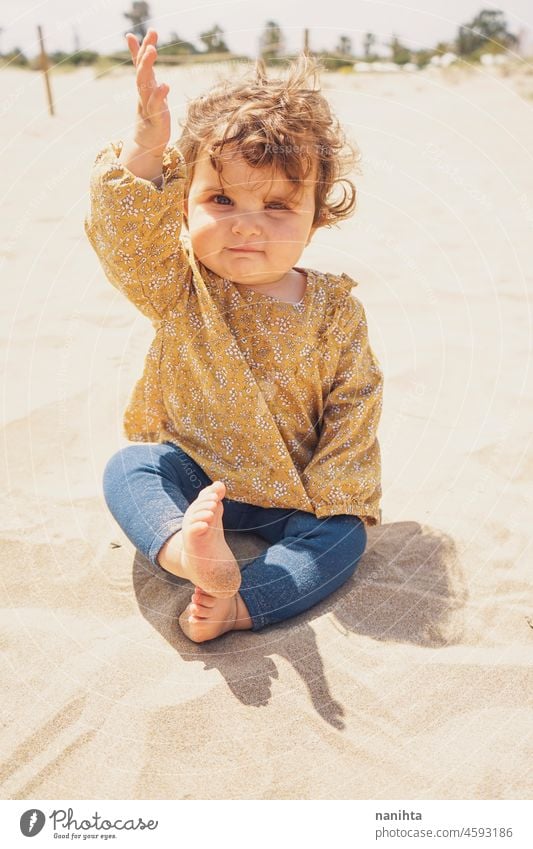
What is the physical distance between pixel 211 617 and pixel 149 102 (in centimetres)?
92

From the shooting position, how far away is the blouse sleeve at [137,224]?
4.90ft

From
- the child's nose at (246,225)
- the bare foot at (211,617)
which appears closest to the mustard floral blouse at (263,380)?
the child's nose at (246,225)

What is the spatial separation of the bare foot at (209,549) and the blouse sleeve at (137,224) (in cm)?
47

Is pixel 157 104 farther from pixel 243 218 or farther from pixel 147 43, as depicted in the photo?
pixel 243 218

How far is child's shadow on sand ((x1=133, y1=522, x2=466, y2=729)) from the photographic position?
1.40 metres

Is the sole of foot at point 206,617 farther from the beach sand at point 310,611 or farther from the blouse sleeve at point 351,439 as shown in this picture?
the blouse sleeve at point 351,439

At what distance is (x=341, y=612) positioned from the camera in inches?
61.3

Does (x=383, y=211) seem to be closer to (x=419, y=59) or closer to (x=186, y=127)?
(x=186, y=127)

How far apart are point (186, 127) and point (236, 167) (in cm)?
19

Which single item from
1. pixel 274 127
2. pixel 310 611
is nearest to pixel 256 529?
pixel 310 611

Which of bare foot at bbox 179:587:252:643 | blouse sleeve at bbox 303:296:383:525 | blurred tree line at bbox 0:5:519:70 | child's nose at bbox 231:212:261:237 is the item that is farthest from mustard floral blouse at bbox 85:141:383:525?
blurred tree line at bbox 0:5:519:70

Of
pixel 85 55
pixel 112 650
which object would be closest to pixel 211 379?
pixel 112 650

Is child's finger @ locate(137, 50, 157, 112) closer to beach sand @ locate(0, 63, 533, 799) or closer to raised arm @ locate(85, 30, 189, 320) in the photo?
raised arm @ locate(85, 30, 189, 320)

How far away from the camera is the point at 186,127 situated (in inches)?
66.0
